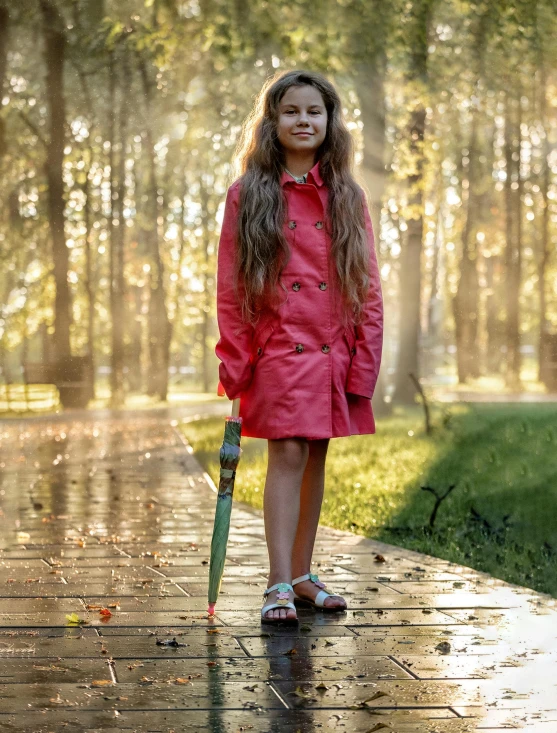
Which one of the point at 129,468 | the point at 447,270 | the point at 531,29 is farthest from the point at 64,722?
the point at 447,270

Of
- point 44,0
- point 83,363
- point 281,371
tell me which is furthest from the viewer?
point 83,363

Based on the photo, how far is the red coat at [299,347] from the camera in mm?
4398

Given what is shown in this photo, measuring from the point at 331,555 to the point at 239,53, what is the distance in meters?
10.0

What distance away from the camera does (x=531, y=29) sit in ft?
43.4

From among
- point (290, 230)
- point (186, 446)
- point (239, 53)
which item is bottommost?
point (186, 446)

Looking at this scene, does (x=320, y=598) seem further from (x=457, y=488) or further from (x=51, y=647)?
(x=457, y=488)

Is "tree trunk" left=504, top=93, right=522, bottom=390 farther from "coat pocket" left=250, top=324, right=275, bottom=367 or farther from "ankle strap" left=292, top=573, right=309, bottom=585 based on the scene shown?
"coat pocket" left=250, top=324, right=275, bottom=367

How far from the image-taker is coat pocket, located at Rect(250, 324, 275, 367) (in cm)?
442

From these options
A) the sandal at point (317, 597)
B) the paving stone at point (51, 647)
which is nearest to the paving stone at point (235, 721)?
the paving stone at point (51, 647)

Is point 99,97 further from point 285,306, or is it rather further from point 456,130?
point 285,306

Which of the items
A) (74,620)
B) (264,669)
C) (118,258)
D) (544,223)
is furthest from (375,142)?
(264,669)

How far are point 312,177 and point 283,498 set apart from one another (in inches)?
47.2

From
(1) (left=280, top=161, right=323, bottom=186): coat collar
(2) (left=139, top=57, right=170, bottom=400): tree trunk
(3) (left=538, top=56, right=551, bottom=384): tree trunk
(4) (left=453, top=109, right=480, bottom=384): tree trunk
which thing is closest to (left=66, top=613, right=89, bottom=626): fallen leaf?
(1) (left=280, top=161, right=323, bottom=186): coat collar

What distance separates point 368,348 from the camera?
4535mm
